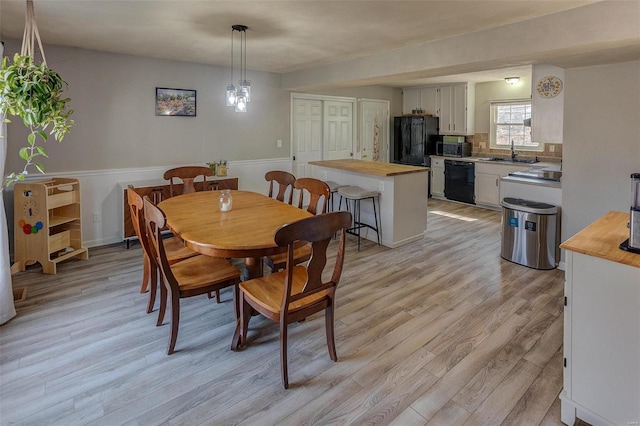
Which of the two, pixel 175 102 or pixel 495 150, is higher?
pixel 175 102

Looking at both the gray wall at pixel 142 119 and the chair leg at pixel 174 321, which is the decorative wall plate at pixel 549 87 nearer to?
the gray wall at pixel 142 119

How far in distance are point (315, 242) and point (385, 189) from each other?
2824mm

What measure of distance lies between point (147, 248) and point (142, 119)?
2.94 m

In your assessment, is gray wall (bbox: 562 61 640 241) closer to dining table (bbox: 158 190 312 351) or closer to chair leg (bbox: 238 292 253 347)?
dining table (bbox: 158 190 312 351)

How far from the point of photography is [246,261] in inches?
108

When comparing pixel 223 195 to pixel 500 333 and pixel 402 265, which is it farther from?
pixel 500 333

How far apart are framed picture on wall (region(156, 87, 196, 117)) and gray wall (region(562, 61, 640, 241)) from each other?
448 centimetres

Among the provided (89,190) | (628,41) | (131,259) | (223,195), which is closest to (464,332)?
(223,195)

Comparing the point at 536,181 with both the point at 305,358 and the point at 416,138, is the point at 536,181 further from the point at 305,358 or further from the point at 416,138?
the point at 416,138

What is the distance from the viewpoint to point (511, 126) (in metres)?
7.05

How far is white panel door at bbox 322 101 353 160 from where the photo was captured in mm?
7062

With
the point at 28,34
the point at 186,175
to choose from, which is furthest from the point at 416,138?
the point at 28,34

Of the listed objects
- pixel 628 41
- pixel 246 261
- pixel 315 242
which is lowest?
pixel 246 261

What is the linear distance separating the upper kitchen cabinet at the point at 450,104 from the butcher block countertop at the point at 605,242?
556 centimetres
